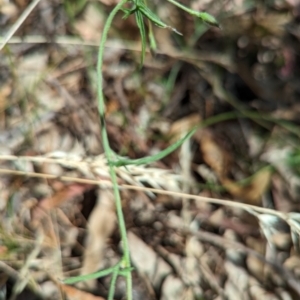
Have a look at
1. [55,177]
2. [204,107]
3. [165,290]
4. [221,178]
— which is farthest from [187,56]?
[165,290]

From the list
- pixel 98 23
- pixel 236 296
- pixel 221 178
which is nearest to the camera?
pixel 236 296

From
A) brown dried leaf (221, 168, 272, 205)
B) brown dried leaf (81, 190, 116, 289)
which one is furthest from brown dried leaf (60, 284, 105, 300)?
brown dried leaf (221, 168, 272, 205)

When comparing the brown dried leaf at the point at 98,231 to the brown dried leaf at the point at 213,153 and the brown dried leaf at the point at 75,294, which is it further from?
the brown dried leaf at the point at 213,153

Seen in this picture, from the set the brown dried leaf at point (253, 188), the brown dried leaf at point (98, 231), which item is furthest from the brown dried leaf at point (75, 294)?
the brown dried leaf at point (253, 188)

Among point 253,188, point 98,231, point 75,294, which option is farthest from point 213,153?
point 75,294

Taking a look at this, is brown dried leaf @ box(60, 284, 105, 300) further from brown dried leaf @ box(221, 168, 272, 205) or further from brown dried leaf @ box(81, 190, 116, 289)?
brown dried leaf @ box(221, 168, 272, 205)

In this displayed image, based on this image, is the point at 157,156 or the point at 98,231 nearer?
the point at 157,156

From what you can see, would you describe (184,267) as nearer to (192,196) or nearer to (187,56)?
(192,196)

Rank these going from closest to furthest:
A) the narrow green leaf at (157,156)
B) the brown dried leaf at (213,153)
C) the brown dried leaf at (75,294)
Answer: the narrow green leaf at (157,156) → the brown dried leaf at (75,294) → the brown dried leaf at (213,153)

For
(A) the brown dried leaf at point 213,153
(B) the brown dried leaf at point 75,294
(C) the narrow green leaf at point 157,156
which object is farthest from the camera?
(A) the brown dried leaf at point 213,153

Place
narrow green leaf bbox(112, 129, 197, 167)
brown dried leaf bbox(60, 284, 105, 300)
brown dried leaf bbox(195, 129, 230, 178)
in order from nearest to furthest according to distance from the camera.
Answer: narrow green leaf bbox(112, 129, 197, 167) → brown dried leaf bbox(60, 284, 105, 300) → brown dried leaf bbox(195, 129, 230, 178)

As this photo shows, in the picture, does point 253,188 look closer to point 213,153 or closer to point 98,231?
point 213,153
